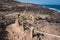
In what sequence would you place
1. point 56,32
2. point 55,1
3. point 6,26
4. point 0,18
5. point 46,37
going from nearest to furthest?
point 46,37
point 56,32
point 6,26
point 0,18
point 55,1

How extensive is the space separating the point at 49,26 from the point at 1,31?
381 cm

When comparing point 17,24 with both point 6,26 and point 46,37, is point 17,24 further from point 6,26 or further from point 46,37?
point 46,37

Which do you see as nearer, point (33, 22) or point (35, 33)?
point (35, 33)

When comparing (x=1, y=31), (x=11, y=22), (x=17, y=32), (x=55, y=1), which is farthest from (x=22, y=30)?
(x=55, y=1)

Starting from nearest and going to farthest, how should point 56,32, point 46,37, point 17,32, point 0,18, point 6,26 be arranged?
point 46,37, point 56,32, point 17,32, point 6,26, point 0,18

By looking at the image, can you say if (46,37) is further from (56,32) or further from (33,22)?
(33,22)

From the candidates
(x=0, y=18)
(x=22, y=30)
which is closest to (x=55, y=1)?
(x=0, y=18)

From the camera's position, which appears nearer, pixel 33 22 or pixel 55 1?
pixel 33 22

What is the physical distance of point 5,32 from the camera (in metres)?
16.0

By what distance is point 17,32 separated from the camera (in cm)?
1581

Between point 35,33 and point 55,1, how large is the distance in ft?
128

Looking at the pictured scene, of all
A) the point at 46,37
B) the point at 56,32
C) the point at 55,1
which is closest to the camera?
the point at 46,37

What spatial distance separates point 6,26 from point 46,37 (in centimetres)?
489

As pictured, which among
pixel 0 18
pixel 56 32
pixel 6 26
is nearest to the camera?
pixel 56 32
